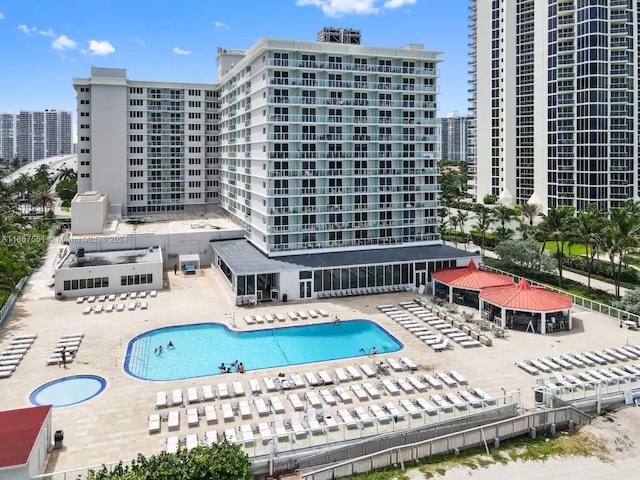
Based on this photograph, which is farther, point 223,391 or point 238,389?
point 238,389

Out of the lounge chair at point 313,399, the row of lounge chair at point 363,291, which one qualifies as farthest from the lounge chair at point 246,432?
the row of lounge chair at point 363,291

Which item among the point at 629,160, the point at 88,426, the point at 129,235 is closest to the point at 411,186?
the point at 129,235

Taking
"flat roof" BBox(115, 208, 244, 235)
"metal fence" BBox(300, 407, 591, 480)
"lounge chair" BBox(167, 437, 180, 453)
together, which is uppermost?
"flat roof" BBox(115, 208, 244, 235)

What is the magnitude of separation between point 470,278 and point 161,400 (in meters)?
25.9

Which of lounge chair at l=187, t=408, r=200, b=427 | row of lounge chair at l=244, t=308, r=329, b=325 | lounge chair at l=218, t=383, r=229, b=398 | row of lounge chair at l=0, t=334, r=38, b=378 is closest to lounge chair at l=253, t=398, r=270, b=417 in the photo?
lounge chair at l=218, t=383, r=229, b=398

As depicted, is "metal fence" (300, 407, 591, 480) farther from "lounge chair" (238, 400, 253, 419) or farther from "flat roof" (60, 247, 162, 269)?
"flat roof" (60, 247, 162, 269)

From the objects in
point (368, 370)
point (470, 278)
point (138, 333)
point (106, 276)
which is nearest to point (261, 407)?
point (368, 370)

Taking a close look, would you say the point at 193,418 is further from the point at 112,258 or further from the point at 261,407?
the point at 112,258

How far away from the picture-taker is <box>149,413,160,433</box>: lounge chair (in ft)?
73.8

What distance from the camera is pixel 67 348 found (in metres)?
31.8

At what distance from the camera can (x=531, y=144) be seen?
87.4 meters

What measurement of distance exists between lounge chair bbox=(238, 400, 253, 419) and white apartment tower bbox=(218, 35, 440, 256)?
76.2ft

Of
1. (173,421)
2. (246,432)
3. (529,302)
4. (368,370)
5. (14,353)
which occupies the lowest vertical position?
(246,432)

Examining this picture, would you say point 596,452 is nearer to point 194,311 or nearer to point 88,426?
point 88,426
